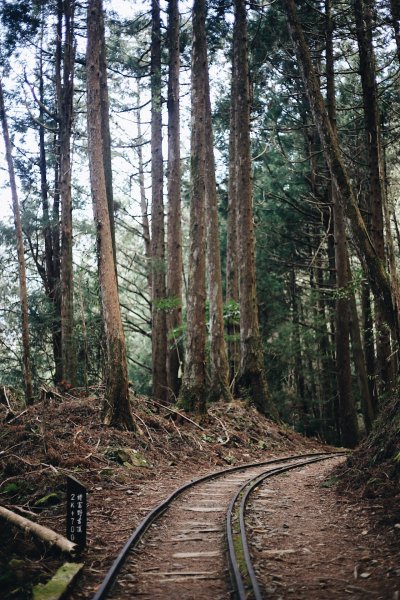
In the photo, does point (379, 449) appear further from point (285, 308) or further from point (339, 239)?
point (285, 308)

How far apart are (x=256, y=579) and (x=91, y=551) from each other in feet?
6.67

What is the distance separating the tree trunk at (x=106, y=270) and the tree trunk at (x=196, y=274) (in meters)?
3.00

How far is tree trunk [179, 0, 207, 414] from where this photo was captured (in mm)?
13930

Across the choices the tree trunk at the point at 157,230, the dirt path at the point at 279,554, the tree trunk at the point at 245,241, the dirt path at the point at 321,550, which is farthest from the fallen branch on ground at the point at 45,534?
the tree trunk at the point at 157,230

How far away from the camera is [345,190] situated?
9.88 metres

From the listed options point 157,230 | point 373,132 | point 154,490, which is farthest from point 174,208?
point 154,490

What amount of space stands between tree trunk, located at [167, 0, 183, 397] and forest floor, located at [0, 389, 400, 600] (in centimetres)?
390

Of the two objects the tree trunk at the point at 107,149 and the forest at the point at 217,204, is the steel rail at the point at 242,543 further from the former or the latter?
the tree trunk at the point at 107,149

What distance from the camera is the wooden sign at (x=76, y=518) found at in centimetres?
562

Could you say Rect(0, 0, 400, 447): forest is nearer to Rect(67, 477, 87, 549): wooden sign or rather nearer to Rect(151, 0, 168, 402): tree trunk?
Rect(151, 0, 168, 402): tree trunk

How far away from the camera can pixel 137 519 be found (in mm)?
6922

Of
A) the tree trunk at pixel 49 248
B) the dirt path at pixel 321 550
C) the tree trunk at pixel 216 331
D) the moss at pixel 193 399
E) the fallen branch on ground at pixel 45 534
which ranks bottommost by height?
the dirt path at pixel 321 550

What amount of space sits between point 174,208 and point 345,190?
932cm

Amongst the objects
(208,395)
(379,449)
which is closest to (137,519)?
(379,449)
